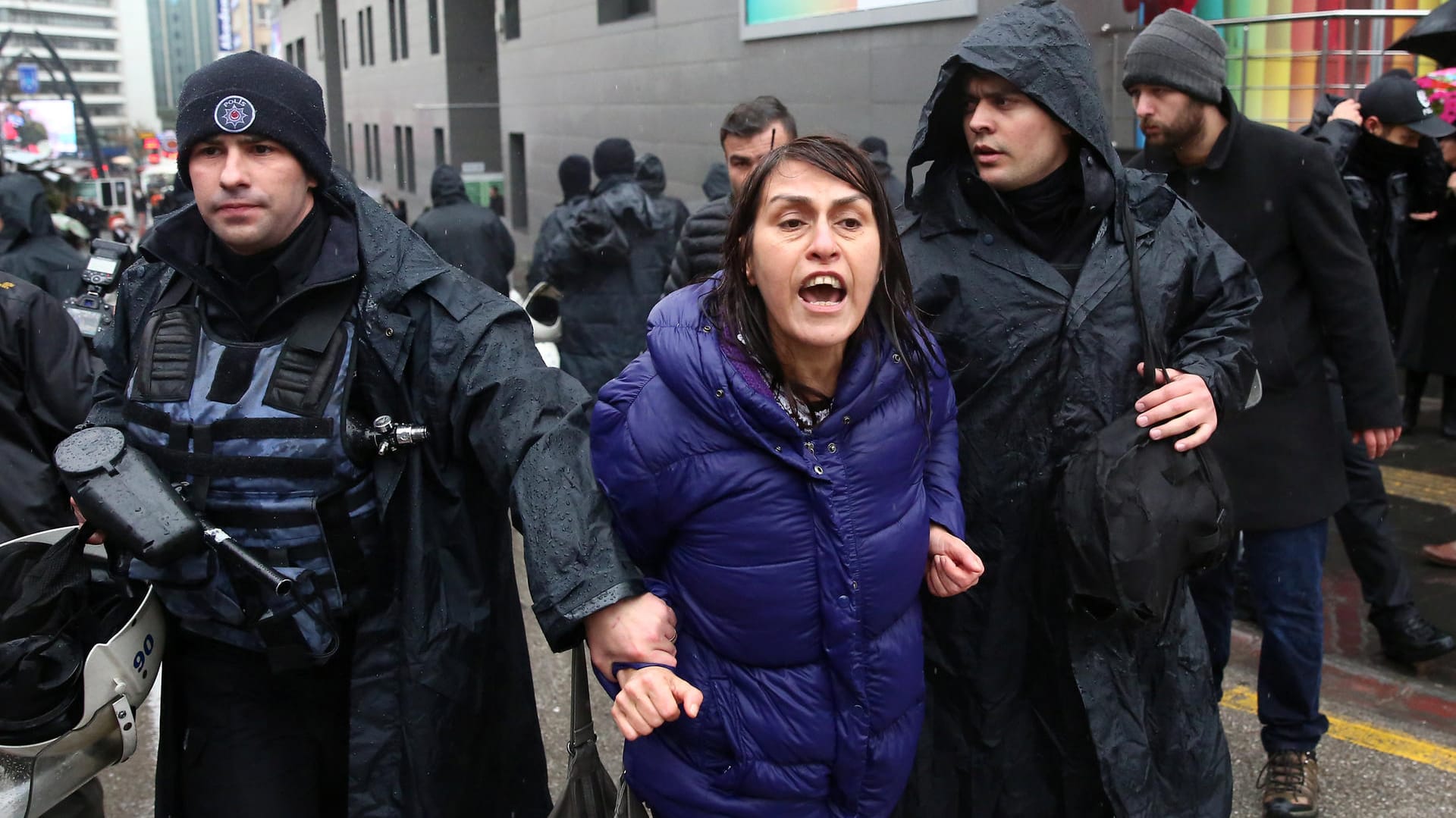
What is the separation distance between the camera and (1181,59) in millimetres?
3471

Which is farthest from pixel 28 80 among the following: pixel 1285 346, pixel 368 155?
pixel 1285 346

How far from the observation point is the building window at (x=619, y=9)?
54.0 ft

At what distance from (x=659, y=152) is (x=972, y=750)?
40.5 feet

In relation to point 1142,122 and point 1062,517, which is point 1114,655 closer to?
point 1062,517

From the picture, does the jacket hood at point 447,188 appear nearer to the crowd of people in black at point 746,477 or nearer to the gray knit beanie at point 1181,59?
the gray knit beanie at point 1181,59

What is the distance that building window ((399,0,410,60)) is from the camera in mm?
29891

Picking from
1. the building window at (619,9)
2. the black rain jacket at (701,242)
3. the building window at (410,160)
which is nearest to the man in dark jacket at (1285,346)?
the black rain jacket at (701,242)

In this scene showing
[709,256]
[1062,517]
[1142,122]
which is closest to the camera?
[1062,517]

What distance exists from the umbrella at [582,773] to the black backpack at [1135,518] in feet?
3.13

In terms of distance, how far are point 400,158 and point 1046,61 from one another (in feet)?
105

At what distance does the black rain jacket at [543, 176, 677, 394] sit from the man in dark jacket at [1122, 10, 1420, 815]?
341cm

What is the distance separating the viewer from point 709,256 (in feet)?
15.1

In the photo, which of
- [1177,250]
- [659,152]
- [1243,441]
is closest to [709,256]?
[1243,441]

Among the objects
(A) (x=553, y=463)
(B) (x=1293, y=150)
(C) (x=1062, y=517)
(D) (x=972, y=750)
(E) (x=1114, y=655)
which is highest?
(B) (x=1293, y=150)
